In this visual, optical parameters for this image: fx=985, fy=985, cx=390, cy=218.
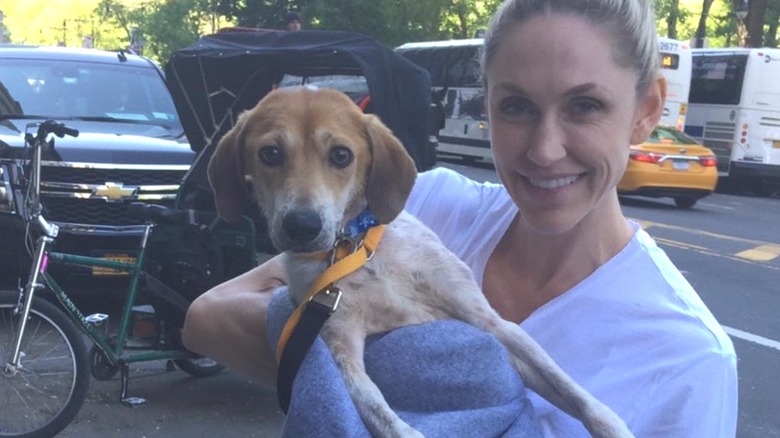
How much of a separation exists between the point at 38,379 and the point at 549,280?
189 inches

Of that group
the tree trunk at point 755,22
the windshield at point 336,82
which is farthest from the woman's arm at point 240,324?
the tree trunk at point 755,22

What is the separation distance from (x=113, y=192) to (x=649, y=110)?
6.34m

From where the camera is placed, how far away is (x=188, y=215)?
6809 millimetres

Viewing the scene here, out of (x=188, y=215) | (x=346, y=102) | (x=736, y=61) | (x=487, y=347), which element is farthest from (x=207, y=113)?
(x=736, y=61)

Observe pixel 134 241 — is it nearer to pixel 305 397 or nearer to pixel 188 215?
pixel 188 215

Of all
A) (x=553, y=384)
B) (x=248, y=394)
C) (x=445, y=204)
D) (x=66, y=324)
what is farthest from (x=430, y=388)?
(x=248, y=394)

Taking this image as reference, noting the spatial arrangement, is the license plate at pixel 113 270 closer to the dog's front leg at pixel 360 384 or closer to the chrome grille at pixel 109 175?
the chrome grille at pixel 109 175

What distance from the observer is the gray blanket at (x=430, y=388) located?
184cm

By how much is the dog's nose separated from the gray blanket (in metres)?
0.33

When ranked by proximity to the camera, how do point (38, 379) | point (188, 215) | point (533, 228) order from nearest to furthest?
point (533, 228), point (38, 379), point (188, 215)

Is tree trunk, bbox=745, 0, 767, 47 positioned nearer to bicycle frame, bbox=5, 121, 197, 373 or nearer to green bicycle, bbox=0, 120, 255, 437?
green bicycle, bbox=0, 120, 255, 437

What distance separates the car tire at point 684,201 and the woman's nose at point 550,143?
1954 centimetres

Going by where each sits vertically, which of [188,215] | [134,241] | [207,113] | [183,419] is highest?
[207,113]

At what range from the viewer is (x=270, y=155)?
2453 mm
